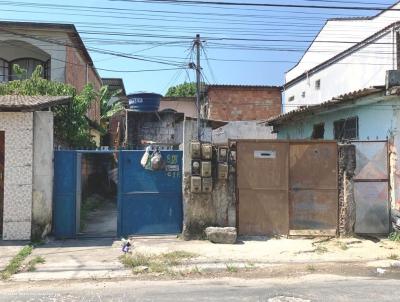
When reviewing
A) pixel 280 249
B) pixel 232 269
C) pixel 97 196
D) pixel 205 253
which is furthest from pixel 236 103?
pixel 232 269

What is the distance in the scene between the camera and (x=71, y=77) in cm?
2078

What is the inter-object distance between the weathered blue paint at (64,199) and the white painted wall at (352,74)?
1307cm

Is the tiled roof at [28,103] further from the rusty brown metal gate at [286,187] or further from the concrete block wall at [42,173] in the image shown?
the rusty brown metal gate at [286,187]

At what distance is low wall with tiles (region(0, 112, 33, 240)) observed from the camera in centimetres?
1009

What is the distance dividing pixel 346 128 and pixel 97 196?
1043 centimetres

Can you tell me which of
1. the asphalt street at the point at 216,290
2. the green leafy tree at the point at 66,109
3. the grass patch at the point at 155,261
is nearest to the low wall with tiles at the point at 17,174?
the green leafy tree at the point at 66,109

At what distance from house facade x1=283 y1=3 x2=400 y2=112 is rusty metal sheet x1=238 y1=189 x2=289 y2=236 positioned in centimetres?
1007

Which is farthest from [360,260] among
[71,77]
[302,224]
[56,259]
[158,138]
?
[71,77]

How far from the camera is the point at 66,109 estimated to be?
515 inches

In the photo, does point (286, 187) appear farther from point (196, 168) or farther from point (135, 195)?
point (135, 195)

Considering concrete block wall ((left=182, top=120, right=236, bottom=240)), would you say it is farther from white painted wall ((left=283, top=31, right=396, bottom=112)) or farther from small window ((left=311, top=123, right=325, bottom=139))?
white painted wall ((left=283, top=31, right=396, bottom=112))

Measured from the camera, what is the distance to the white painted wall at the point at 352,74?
759 inches

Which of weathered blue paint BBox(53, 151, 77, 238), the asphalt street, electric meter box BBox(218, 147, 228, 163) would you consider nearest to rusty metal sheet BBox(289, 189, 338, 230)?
electric meter box BBox(218, 147, 228, 163)

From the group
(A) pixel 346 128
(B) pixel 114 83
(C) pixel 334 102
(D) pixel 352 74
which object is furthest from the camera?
(B) pixel 114 83
